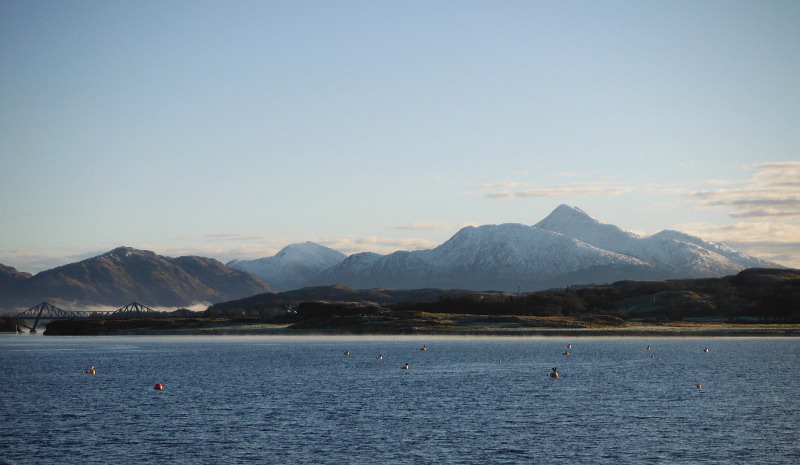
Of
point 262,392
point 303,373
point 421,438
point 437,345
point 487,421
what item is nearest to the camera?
point 421,438

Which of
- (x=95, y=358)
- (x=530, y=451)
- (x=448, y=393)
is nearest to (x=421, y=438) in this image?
(x=530, y=451)

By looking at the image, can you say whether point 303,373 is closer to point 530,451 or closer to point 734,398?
point 734,398

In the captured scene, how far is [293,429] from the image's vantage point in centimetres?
6762

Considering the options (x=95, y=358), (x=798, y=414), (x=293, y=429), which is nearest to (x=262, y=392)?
(x=293, y=429)

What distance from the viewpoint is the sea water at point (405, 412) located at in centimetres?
5819

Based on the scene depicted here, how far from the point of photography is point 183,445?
61.0 meters

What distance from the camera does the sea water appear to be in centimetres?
5819

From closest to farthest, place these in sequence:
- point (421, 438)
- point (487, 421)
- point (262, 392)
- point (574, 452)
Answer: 1. point (574, 452)
2. point (421, 438)
3. point (487, 421)
4. point (262, 392)

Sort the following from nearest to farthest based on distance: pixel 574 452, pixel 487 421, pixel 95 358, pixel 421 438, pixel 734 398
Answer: pixel 574 452 → pixel 421 438 → pixel 487 421 → pixel 734 398 → pixel 95 358

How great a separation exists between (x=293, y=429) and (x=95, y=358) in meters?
108

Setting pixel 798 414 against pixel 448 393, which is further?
pixel 448 393

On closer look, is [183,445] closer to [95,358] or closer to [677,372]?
[677,372]

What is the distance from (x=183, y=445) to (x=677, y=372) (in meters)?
78.9

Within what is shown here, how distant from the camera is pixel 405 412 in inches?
3059
